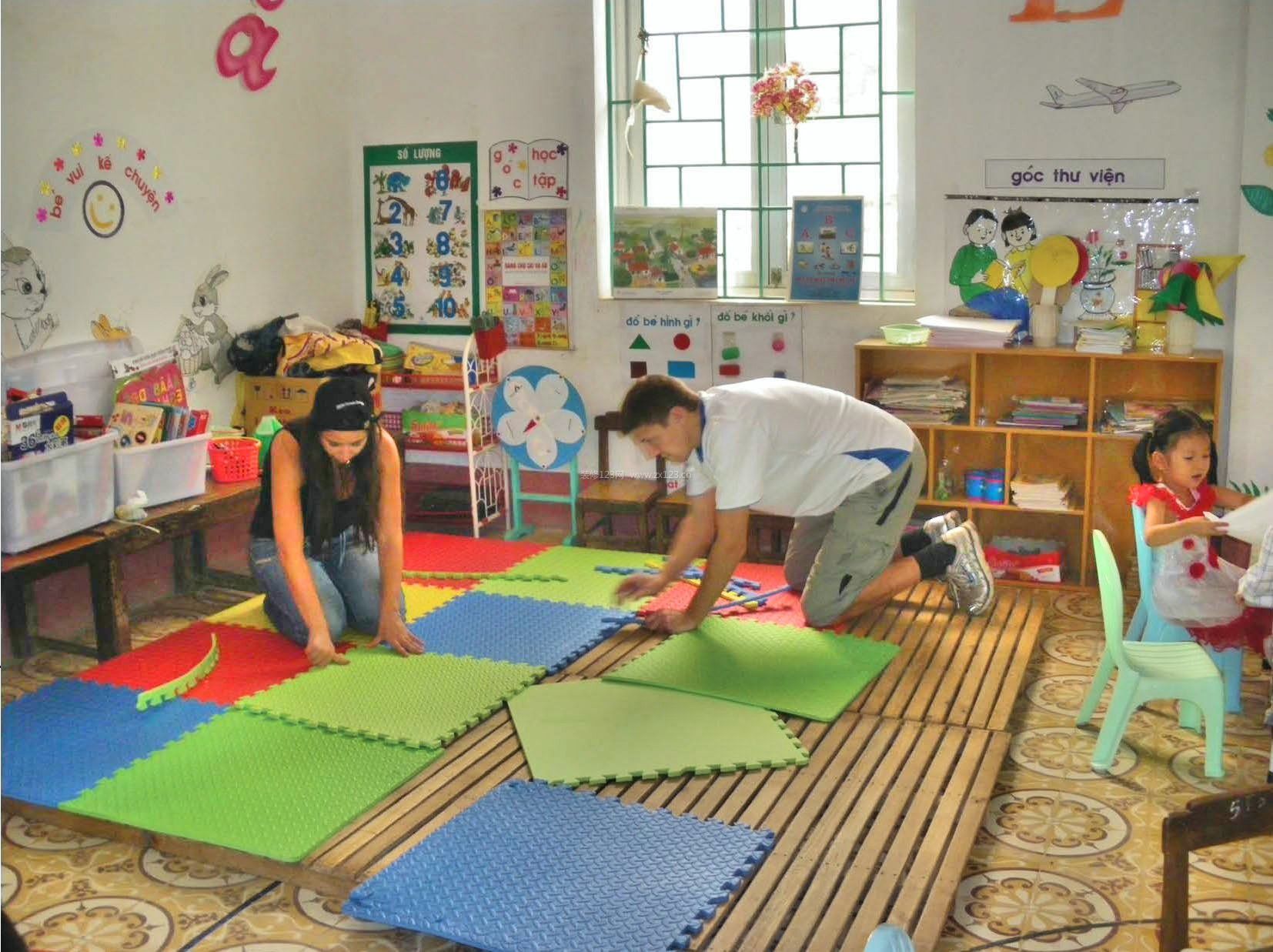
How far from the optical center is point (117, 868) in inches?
134

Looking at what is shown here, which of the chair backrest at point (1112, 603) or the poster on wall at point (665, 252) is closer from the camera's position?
the chair backrest at point (1112, 603)

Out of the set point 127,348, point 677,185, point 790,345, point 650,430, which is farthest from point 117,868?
point 677,185

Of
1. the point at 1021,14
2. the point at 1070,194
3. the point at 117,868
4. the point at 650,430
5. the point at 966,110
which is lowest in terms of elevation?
the point at 117,868

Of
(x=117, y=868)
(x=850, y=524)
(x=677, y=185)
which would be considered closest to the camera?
(x=117, y=868)

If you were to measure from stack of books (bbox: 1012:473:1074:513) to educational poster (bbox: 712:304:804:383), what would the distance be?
3.68 ft

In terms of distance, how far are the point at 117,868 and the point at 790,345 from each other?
373 centimetres

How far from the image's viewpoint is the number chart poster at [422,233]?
6656mm

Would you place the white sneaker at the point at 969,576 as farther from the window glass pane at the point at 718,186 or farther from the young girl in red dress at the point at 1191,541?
the window glass pane at the point at 718,186

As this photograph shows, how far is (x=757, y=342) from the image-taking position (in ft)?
20.4

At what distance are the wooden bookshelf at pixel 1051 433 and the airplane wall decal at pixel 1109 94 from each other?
0.97 meters

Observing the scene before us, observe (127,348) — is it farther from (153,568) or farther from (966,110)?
(966,110)

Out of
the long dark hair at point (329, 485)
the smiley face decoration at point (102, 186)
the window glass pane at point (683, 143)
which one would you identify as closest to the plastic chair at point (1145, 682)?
the long dark hair at point (329, 485)

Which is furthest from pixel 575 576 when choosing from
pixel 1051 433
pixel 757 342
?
pixel 1051 433

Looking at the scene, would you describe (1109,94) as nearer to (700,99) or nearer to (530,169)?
(700,99)
